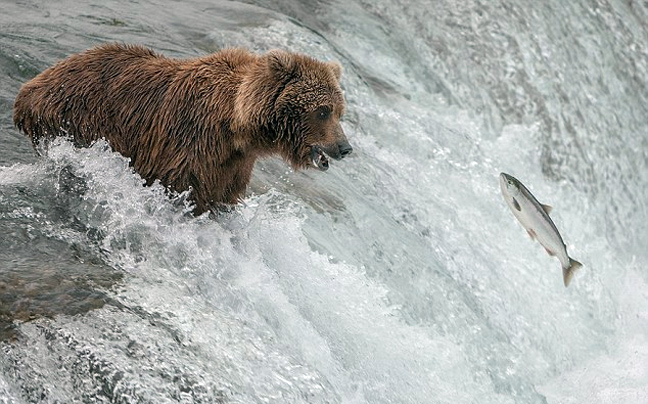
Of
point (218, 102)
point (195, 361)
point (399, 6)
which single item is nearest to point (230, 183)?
point (218, 102)

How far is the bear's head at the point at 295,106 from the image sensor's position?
4754mm

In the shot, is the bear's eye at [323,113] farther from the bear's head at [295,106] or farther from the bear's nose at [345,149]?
the bear's nose at [345,149]

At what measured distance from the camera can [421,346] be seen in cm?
549

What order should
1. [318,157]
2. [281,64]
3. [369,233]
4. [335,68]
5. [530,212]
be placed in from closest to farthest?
[281,64]
[318,157]
[335,68]
[530,212]
[369,233]

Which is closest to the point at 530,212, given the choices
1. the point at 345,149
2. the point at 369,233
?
the point at 369,233

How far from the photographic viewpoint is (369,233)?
6066 millimetres

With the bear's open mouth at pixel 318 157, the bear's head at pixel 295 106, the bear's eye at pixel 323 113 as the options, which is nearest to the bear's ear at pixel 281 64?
the bear's head at pixel 295 106

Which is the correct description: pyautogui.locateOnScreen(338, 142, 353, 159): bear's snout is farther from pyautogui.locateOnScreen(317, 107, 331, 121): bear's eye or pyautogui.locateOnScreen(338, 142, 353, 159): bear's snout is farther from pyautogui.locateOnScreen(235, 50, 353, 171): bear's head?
pyautogui.locateOnScreen(317, 107, 331, 121): bear's eye

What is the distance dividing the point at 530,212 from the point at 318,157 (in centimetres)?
123

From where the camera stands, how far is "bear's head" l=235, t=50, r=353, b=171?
4.75 metres

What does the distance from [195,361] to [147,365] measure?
185 mm

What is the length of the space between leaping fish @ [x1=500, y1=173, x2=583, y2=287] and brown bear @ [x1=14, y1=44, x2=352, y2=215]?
39.9 inches

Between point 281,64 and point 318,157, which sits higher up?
point 281,64

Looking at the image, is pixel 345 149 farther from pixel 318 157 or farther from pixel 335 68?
pixel 335 68
